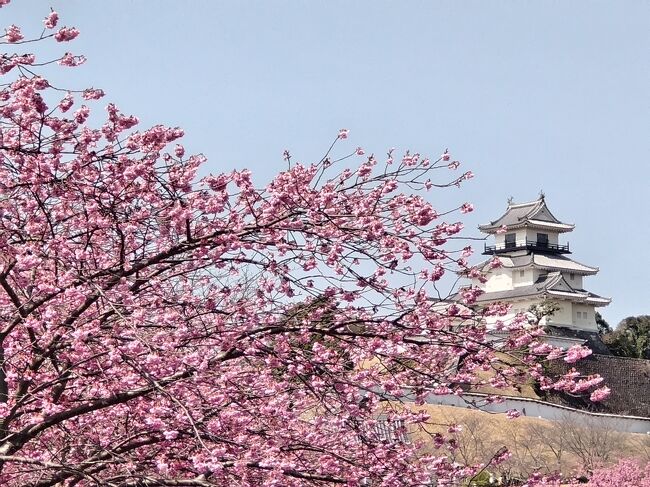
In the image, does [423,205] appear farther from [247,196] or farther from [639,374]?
[639,374]

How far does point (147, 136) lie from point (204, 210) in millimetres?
507

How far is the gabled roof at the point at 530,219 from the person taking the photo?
49.9 m

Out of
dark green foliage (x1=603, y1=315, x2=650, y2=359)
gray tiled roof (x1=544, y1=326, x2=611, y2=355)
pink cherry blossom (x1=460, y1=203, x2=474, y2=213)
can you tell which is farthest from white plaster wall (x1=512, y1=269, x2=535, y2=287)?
pink cherry blossom (x1=460, y1=203, x2=474, y2=213)

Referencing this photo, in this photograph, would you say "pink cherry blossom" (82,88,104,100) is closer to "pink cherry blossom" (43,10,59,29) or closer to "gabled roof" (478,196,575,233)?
"pink cherry blossom" (43,10,59,29)

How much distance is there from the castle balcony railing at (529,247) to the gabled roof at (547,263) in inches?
21.9

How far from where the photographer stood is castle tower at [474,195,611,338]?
153 ft

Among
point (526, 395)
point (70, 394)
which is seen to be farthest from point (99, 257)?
point (526, 395)

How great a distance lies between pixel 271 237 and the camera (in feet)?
15.8

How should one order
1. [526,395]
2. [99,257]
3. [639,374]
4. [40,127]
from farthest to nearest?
[639,374]
[526,395]
[99,257]
[40,127]

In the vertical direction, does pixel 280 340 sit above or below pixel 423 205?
below

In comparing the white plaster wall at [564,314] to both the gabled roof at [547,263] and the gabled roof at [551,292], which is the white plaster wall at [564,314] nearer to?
the gabled roof at [551,292]

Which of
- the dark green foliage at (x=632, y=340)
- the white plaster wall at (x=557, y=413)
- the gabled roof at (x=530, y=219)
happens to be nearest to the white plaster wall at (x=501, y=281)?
the gabled roof at (x=530, y=219)

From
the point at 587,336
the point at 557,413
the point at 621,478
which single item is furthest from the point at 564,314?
the point at 621,478

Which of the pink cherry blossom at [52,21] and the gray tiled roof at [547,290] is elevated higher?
the gray tiled roof at [547,290]
